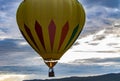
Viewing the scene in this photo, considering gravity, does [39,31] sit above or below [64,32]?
above

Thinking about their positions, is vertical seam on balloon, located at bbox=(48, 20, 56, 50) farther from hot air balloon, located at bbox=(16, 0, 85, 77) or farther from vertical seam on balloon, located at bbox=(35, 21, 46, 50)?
vertical seam on balloon, located at bbox=(35, 21, 46, 50)

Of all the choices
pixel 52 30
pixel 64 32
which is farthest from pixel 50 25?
pixel 64 32

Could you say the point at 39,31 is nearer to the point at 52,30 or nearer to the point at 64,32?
the point at 52,30

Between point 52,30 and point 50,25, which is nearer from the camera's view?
point 50,25

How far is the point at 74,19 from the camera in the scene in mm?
67562

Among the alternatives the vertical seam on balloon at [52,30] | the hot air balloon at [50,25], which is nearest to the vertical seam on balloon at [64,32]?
the hot air balloon at [50,25]

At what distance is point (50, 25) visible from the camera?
216 feet

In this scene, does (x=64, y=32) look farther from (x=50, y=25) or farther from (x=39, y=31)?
(x=39, y=31)

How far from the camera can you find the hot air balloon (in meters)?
65.8

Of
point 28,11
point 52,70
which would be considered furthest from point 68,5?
Result: point 52,70

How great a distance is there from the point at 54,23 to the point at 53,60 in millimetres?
5632

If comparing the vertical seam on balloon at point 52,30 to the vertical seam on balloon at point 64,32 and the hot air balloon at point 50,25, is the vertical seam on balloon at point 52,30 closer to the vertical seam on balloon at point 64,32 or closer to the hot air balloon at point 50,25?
the hot air balloon at point 50,25

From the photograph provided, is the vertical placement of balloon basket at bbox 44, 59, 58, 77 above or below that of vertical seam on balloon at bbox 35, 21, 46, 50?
below

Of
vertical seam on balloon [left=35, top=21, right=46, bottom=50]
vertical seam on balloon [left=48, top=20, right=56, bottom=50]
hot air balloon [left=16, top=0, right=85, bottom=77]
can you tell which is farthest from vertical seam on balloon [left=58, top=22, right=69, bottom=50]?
vertical seam on balloon [left=35, top=21, right=46, bottom=50]
